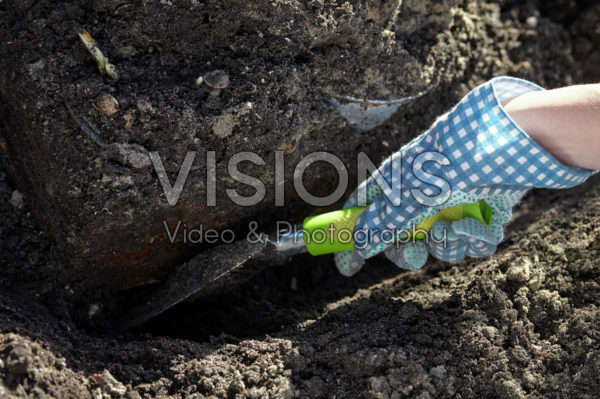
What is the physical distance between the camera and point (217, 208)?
160 centimetres

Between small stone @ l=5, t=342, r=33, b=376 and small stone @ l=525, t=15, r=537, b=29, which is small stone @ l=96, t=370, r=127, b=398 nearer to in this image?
small stone @ l=5, t=342, r=33, b=376

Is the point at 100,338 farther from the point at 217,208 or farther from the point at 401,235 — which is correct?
the point at 401,235

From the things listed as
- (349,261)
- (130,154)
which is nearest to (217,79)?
(130,154)

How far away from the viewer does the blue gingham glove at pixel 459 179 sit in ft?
4.11

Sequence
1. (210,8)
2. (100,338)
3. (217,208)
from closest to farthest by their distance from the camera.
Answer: (210,8) < (100,338) < (217,208)

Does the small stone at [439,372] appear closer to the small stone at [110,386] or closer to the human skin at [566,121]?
the human skin at [566,121]

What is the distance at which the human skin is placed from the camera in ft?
3.82

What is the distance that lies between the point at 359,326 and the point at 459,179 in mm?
515

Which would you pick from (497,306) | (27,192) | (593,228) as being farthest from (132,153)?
(593,228)

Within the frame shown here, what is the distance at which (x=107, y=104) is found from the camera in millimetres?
1353

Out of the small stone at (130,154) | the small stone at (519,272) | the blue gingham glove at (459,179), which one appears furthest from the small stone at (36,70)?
the small stone at (519,272)

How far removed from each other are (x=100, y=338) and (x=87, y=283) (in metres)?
0.21

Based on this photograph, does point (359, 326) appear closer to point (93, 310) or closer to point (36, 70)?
point (93, 310)

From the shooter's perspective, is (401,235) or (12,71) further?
(401,235)
